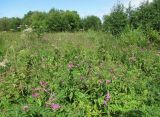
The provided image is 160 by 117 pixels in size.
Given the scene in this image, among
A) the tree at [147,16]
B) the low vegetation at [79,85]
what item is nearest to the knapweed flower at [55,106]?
the low vegetation at [79,85]

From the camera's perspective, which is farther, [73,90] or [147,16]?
[147,16]

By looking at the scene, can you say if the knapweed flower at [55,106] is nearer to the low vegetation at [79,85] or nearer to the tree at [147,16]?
the low vegetation at [79,85]

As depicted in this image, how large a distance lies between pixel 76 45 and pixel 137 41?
290cm

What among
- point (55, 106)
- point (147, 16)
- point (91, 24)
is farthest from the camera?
point (91, 24)

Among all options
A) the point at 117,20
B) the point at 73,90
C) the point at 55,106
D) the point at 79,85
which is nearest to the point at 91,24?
the point at 117,20

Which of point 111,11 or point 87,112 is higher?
point 111,11

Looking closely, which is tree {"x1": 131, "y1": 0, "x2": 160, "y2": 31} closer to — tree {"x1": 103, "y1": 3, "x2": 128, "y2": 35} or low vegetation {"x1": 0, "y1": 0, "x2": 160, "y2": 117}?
tree {"x1": 103, "y1": 3, "x2": 128, "y2": 35}

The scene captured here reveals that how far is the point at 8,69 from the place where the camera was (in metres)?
6.12

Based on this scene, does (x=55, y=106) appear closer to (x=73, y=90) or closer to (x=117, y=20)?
(x=73, y=90)

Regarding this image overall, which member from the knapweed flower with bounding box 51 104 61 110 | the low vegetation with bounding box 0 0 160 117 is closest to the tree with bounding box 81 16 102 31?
the low vegetation with bounding box 0 0 160 117

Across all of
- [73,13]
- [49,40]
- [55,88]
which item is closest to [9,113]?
[55,88]

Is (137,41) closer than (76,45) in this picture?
No

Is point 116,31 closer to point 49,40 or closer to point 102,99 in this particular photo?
point 49,40

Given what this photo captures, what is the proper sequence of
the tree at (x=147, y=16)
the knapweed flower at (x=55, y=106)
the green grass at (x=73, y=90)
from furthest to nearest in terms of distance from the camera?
the tree at (x=147, y=16) < the green grass at (x=73, y=90) < the knapweed flower at (x=55, y=106)
